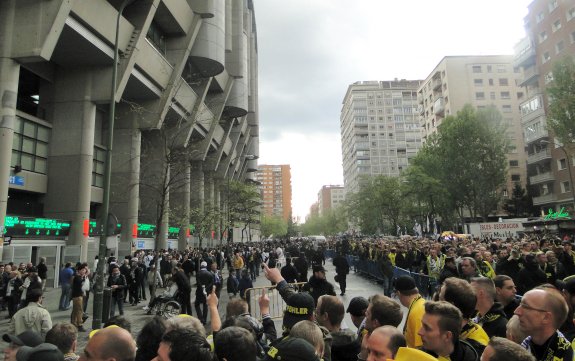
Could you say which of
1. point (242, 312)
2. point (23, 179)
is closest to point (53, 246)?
point (23, 179)

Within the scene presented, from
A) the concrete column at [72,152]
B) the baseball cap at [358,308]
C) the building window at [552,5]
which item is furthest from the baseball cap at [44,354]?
the building window at [552,5]

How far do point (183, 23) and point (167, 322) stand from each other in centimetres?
3240

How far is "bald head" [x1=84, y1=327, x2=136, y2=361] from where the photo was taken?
9.25 ft

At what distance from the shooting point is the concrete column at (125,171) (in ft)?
98.2

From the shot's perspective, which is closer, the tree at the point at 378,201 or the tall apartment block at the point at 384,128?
the tree at the point at 378,201

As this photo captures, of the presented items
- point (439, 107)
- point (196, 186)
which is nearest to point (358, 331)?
point (196, 186)

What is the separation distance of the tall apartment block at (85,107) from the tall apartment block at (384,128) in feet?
325

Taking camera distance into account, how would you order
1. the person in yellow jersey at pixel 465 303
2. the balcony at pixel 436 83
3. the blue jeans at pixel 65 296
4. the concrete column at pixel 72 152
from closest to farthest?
the person in yellow jersey at pixel 465 303 → the blue jeans at pixel 65 296 → the concrete column at pixel 72 152 → the balcony at pixel 436 83

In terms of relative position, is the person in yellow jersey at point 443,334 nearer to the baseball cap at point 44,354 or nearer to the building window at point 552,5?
the baseball cap at point 44,354

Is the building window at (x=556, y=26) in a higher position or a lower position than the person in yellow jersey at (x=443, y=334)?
higher

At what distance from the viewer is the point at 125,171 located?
30891 millimetres

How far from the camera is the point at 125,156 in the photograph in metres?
30.5

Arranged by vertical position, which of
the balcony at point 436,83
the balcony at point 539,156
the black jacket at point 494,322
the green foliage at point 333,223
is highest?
the balcony at point 436,83

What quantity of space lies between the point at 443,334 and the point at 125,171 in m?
31.3
